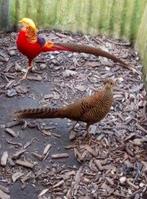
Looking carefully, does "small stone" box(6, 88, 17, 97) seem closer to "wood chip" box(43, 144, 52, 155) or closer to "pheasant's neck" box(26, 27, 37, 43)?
"pheasant's neck" box(26, 27, 37, 43)

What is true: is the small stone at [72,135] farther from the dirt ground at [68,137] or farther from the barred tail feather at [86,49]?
the barred tail feather at [86,49]

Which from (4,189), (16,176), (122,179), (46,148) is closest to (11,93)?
(46,148)

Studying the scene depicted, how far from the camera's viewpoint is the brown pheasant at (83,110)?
12.0 feet

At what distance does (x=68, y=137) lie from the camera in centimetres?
389

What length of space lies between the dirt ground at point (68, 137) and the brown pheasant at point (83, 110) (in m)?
0.24

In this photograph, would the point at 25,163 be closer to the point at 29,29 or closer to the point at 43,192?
the point at 43,192

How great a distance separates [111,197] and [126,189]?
0.14 metres

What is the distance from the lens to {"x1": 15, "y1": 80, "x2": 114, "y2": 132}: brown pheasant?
367 centimetres

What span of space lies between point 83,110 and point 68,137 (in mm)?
312

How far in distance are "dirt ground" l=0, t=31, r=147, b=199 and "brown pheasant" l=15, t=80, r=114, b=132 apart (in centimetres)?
24

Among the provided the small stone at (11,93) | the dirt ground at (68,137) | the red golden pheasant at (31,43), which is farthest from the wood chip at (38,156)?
the red golden pheasant at (31,43)

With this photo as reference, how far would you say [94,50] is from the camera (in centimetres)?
483

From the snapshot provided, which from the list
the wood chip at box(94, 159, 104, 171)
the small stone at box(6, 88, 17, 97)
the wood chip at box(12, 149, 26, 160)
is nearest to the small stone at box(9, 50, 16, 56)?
the small stone at box(6, 88, 17, 97)

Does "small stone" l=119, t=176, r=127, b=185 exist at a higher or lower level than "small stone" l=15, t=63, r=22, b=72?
lower
